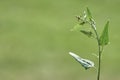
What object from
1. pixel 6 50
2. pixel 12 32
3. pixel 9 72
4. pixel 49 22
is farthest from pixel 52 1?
pixel 9 72

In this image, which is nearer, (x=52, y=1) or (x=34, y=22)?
(x=34, y=22)

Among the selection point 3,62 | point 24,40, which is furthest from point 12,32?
point 3,62

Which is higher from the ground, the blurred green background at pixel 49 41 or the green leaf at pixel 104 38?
the green leaf at pixel 104 38

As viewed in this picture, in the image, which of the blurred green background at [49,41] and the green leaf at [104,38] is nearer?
the green leaf at [104,38]

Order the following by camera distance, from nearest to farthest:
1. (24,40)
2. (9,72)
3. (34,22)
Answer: (9,72)
(24,40)
(34,22)

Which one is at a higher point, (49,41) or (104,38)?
(104,38)

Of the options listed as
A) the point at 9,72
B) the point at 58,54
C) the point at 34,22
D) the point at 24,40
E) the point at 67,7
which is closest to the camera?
the point at 9,72

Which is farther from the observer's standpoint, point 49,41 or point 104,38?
point 49,41

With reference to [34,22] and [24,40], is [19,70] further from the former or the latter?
[34,22]
